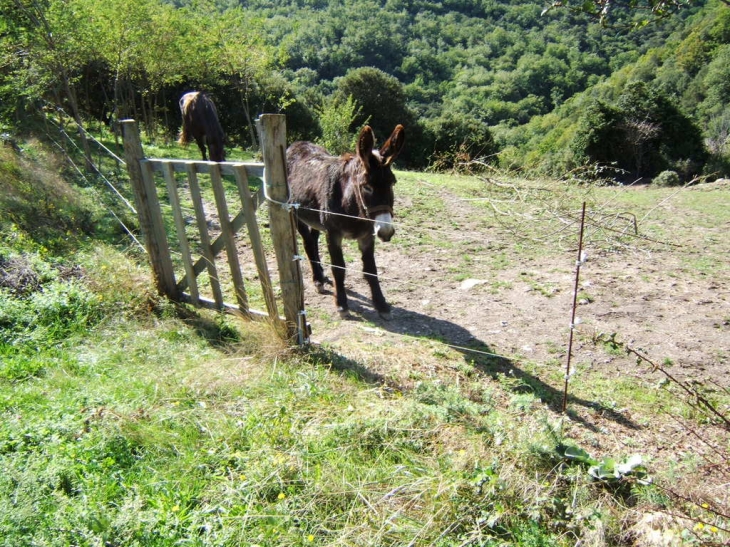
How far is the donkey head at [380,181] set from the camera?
13.5 ft

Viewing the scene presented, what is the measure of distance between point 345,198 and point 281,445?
2.65 meters

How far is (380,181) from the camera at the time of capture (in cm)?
420

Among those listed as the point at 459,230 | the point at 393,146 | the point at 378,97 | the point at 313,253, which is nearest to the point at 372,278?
the point at 313,253

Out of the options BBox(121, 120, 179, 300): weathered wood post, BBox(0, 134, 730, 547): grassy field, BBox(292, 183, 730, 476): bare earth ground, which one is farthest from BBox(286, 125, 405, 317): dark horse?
BBox(121, 120, 179, 300): weathered wood post

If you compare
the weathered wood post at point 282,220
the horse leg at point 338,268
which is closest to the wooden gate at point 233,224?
the weathered wood post at point 282,220

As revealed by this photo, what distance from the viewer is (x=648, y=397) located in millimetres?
3660

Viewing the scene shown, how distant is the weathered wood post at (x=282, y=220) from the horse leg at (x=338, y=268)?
3.36 ft

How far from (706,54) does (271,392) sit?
56412 mm

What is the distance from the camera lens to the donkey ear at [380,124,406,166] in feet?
13.4

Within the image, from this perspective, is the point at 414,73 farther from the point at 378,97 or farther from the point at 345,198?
the point at 345,198

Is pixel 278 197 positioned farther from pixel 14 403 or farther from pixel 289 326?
pixel 14 403

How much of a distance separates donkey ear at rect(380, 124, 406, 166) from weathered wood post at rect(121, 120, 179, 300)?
222 centimetres

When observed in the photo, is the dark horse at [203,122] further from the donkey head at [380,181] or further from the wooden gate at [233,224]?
the donkey head at [380,181]

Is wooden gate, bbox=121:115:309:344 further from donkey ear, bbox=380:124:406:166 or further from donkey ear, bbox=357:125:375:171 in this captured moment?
donkey ear, bbox=380:124:406:166
